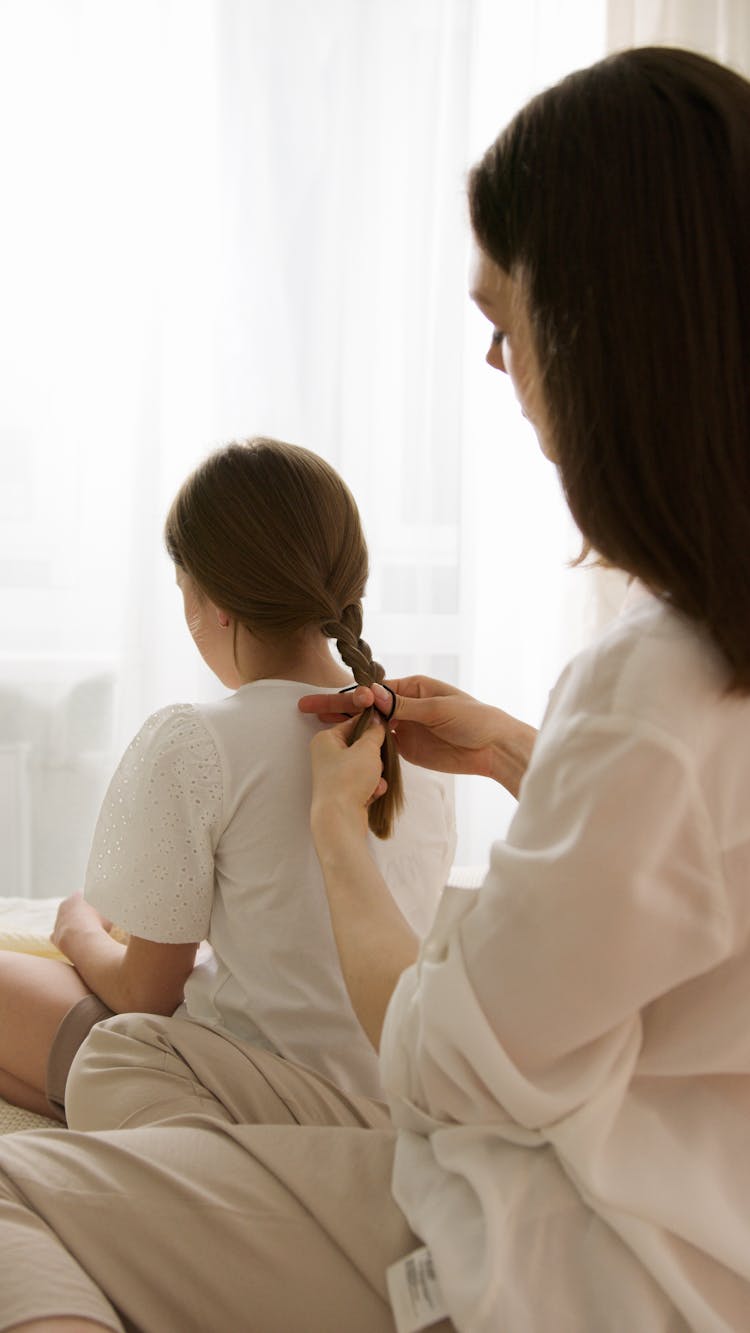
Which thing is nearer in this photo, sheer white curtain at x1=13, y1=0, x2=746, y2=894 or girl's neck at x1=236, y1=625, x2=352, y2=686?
girl's neck at x1=236, y1=625, x2=352, y2=686

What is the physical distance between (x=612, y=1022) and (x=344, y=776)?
0.43 meters

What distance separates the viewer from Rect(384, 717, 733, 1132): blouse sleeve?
0.64 m

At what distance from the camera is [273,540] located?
1208mm

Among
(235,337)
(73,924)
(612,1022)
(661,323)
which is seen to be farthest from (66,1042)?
(235,337)

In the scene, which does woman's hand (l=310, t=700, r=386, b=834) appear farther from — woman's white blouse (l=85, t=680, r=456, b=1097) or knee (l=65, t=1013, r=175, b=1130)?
knee (l=65, t=1013, r=175, b=1130)

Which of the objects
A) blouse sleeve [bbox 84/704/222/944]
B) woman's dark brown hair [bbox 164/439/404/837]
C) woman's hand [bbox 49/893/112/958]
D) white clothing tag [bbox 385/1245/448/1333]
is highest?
woman's dark brown hair [bbox 164/439/404/837]

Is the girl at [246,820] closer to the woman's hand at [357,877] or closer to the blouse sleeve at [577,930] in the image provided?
the woman's hand at [357,877]

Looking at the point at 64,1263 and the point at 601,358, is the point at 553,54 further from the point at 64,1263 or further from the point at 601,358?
the point at 64,1263

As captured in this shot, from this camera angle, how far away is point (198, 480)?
1.24 meters

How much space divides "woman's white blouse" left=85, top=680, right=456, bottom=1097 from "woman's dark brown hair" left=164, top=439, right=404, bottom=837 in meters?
0.11

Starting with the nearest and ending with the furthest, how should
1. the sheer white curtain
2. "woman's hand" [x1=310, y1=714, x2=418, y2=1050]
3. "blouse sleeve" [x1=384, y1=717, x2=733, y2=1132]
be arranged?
"blouse sleeve" [x1=384, y1=717, x2=733, y2=1132], "woman's hand" [x1=310, y1=714, x2=418, y2=1050], the sheer white curtain

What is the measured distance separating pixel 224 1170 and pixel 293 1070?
0.27 m

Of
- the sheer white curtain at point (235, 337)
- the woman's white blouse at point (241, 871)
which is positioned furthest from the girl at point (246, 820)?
the sheer white curtain at point (235, 337)

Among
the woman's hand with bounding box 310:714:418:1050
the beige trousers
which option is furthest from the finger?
the beige trousers
